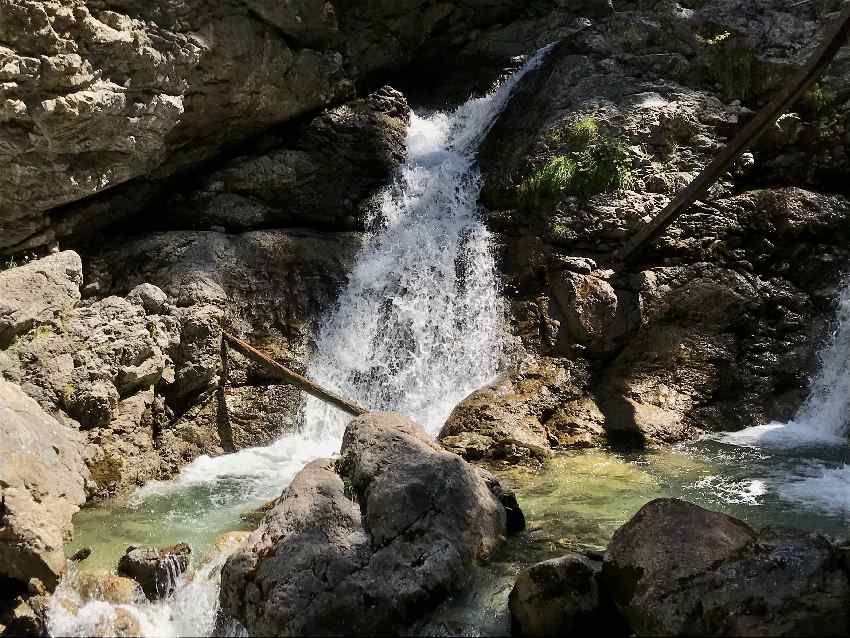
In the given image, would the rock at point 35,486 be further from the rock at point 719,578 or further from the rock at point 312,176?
the rock at point 312,176

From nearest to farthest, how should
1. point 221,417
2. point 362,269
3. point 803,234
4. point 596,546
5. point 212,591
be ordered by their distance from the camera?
point 212,591
point 596,546
point 221,417
point 803,234
point 362,269

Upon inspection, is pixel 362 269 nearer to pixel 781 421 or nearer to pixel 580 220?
pixel 580 220

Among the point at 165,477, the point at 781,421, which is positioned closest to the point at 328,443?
the point at 165,477

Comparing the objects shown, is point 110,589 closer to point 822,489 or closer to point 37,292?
point 37,292

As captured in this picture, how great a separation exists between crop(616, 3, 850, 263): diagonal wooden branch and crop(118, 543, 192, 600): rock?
8.31 meters

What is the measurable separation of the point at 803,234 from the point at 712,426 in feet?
12.4

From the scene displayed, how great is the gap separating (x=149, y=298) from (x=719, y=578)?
8333 mm

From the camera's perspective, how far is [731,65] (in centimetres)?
1342

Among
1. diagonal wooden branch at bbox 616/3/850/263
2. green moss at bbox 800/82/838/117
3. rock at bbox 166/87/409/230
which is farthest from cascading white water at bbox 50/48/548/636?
green moss at bbox 800/82/838/117

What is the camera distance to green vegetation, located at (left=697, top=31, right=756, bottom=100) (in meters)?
13.3

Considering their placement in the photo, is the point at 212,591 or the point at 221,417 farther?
the point at 221,417

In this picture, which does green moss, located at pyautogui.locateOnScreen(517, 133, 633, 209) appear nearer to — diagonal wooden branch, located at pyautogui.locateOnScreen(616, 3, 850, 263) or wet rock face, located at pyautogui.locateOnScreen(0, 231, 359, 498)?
diagonal wooden branch, located at pyautogui.locateOnScreen(616, 3, 850, 263)

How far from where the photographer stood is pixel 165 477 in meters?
9.44

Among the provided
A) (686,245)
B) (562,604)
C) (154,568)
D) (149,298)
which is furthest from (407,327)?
(562,604)
